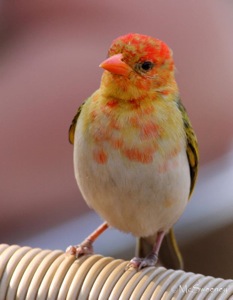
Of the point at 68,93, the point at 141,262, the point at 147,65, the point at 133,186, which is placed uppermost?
the point at 147,65

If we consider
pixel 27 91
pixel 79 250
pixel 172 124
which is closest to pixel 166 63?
pixel 172 124

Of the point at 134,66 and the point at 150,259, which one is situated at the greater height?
the point at 134,66

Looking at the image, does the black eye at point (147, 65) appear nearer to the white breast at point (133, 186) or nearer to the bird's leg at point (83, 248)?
the white breast at point (133, 186)

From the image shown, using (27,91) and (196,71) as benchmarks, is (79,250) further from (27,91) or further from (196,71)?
(196,71)

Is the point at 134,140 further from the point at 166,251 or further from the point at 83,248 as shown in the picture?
the point at 166,251

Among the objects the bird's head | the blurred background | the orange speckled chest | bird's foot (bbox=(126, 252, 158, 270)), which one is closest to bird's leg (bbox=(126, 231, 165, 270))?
bird's foot (bbox=(126, 252, 158, 270))

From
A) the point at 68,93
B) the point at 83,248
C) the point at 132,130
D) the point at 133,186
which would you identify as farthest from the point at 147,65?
the point at 68,93

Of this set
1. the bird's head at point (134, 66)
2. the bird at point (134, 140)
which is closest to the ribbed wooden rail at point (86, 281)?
the bird at point (134, 140)
